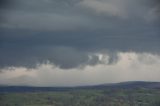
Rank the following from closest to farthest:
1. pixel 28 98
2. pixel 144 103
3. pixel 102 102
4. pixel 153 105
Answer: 1. pixel 153 105
2. pixel 144 103
3. pixel 102 102
4. pixel 28 98

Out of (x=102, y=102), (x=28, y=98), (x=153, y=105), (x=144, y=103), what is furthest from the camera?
(x=28, y=98)

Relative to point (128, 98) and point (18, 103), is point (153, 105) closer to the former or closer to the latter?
point (128, 98)

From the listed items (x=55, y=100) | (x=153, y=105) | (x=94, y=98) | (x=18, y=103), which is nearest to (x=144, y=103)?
(x=153, y=105)

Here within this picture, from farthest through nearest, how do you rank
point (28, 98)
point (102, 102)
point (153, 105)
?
point (28, 98) → point (102, 102) → point (153, 105)

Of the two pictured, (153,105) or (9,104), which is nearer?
(153,105)

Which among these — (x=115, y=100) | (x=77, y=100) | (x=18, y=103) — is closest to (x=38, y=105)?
(x=18, y=103)

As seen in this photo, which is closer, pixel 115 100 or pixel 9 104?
pixel 9 104

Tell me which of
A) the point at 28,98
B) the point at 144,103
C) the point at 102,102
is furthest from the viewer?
the point at 28,98

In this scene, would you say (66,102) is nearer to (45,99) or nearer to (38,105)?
(45,99)
